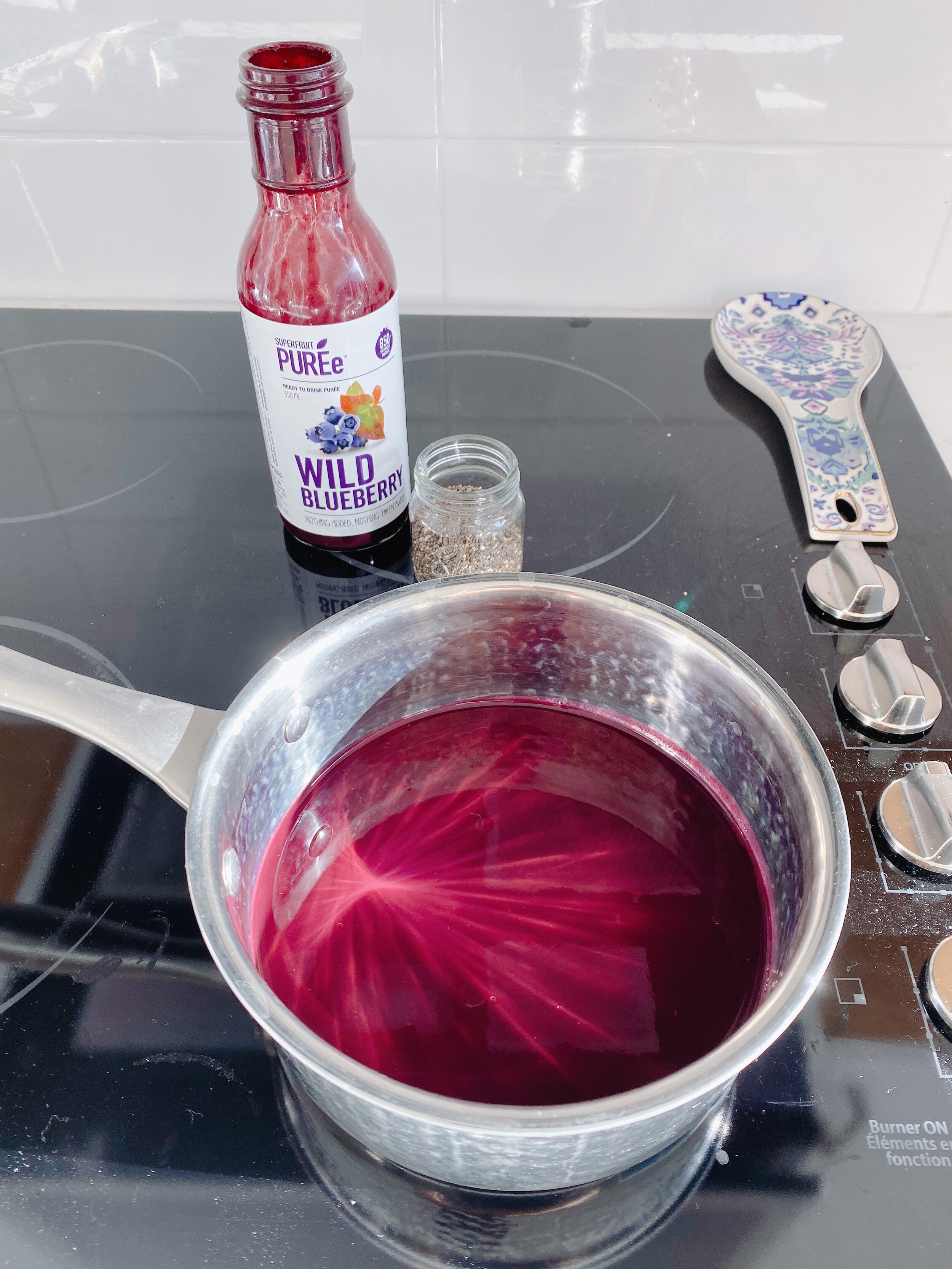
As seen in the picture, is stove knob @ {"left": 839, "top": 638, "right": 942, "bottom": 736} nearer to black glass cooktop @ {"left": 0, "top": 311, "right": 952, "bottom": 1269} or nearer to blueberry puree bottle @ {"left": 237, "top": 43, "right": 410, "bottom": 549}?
black glass cooktop @ {"left": 0, "top": 311, "right": 952, "bottom": 1269}

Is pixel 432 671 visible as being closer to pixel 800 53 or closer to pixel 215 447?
pixel 215 447

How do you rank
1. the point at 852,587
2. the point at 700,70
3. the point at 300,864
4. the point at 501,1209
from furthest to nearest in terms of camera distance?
the point at 700,70, the point at 852,587, the point at 300,864, the point at 501,1209

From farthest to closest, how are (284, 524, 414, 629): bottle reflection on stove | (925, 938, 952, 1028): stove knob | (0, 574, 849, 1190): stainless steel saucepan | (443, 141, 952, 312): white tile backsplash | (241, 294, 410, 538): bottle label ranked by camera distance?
(443, 141, 952, 312): white tile backsplash → (284, 524, 414, 629): bottle reflection on stove → (241, 294, 410, 538): bottle label → (925, 938, 952, 1028): stove knob → (0, 574, 849, 1190): stainless steel saucepan

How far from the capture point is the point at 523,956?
449 mm

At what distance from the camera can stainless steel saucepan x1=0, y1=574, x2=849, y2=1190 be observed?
32 cm

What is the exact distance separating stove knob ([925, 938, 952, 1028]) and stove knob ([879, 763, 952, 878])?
46 millimetres

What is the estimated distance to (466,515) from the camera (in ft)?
1.93

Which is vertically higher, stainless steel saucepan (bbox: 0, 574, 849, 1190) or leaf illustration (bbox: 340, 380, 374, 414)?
leaf illustration (bbox: 340, 380, 374, 414)

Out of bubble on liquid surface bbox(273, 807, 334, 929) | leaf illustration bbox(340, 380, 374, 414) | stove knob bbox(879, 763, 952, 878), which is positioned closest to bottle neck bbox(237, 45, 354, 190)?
leaf illustration bbox(340, 380, 374, 414)

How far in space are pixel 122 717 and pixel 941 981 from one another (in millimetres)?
420

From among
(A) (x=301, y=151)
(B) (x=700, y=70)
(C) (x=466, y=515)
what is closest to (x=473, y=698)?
(C) (x=466, y=515)

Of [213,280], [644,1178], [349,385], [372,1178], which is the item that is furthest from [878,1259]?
[213,280]

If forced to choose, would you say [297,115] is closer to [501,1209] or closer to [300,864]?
[300,864]

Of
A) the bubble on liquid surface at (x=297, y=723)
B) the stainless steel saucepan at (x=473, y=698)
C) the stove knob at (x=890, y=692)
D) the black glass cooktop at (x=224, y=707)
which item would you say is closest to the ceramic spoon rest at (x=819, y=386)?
the black glass cooktop at (x=224, y=707)
